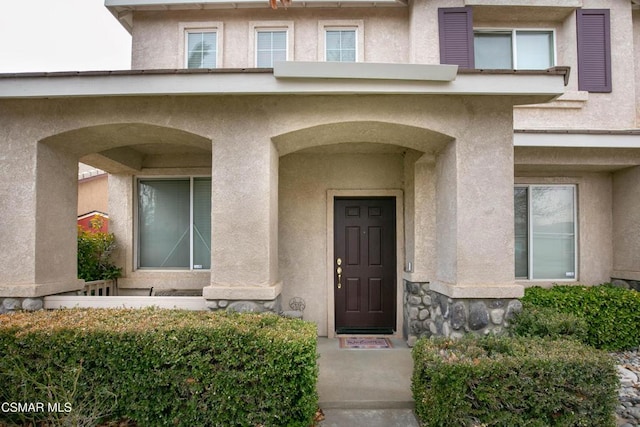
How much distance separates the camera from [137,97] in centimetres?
418

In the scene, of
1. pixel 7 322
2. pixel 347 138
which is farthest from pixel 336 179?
pixel 7 322

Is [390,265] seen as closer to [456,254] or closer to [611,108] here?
[456,254]

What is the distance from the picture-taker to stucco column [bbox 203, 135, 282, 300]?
13.5 ft

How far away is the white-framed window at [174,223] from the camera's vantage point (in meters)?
6.20

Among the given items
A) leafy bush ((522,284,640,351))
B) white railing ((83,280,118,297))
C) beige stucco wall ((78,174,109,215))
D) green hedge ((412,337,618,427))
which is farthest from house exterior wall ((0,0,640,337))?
beige stucco wall ((78,174,109,215))

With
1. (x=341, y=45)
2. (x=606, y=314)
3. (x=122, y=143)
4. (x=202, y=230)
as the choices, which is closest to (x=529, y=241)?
(x=606, y=314)

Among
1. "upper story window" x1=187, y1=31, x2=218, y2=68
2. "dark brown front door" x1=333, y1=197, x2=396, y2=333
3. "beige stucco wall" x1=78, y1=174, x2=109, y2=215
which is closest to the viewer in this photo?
"dark brown front door" x1=333, y1=197, x2=396, y2=333

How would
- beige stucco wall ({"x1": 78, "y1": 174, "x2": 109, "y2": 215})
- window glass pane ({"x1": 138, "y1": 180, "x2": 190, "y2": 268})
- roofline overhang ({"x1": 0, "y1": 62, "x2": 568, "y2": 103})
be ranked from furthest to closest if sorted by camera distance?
beige stucco wall ({"x1": 78, "y1": 174, "x2": 109, "y2": 215}), window glass pane ({"x1": 138, "y1": 180, "x2": 190, "y2": 268}), roofline overhang ({"x1": 0, "y1": 62, "x2": 568, "y2": 103})

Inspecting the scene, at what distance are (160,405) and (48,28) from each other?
15.1 m

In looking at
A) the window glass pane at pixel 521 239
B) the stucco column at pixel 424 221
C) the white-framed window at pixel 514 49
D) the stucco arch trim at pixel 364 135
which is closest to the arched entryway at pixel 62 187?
the stucco arch trim at pixel 364 135

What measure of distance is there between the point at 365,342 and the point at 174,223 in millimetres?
3925

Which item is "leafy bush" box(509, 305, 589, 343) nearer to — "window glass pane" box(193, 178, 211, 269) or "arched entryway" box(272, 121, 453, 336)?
"arched entryway" box(272, 121, 453, 336)

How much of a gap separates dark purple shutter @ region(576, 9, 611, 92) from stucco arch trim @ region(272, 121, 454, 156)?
12.1 ft

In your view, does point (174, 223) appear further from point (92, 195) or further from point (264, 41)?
point (92, 195)
